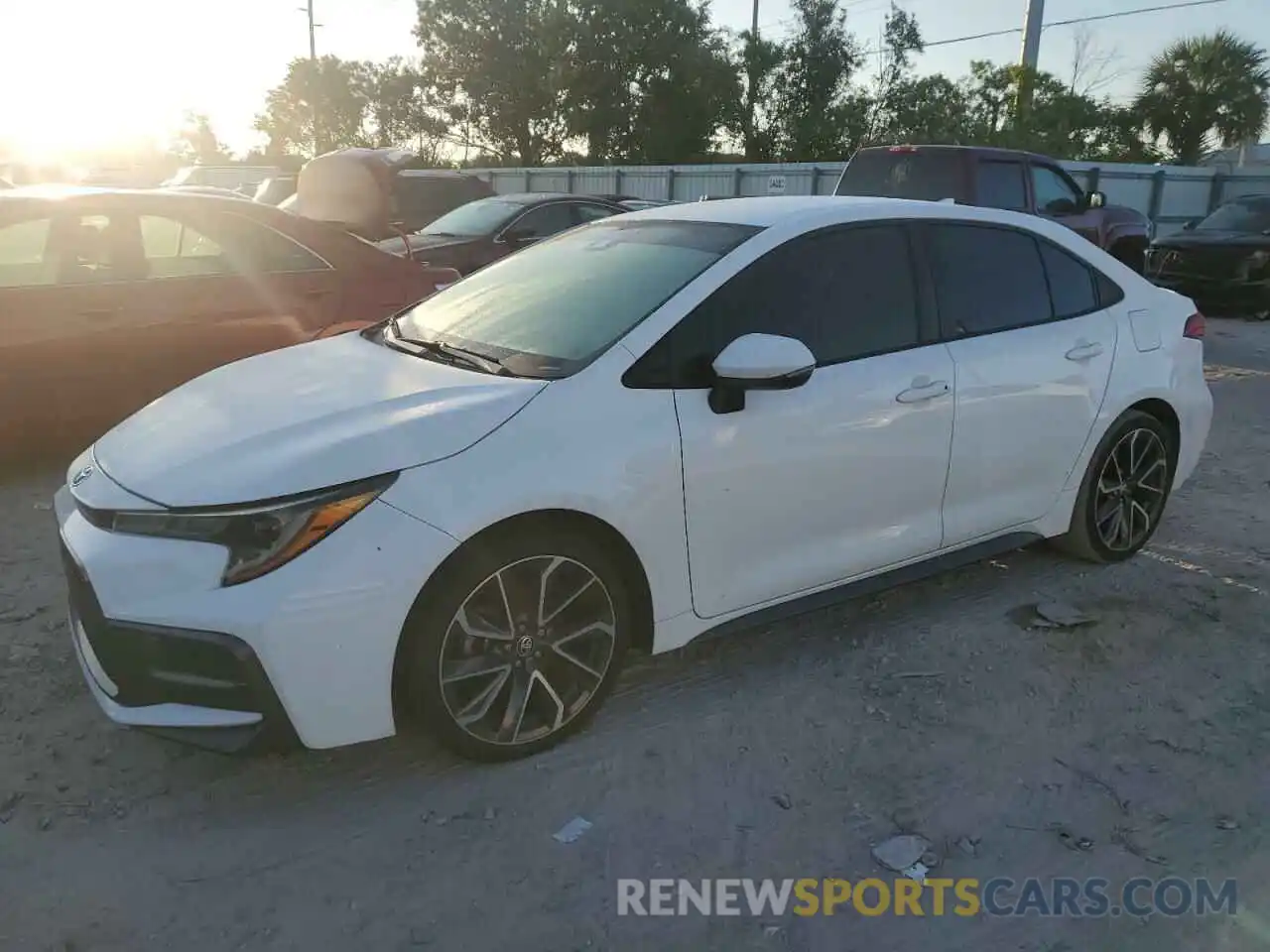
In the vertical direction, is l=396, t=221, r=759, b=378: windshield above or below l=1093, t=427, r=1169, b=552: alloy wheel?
above

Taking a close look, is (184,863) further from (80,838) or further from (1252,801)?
(1252,801)

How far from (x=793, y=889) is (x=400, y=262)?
4.68 metres

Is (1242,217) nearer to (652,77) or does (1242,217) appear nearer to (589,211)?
(589,211)

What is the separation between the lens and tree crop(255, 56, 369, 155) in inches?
1914

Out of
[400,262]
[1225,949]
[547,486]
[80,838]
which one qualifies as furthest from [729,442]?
[400,262]

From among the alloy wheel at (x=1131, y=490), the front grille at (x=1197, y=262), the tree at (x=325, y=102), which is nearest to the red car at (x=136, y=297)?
the alloy wheel at (x=1131, y=490)

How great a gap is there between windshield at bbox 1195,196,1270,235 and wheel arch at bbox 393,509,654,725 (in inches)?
544

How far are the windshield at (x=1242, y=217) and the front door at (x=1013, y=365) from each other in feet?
38.4

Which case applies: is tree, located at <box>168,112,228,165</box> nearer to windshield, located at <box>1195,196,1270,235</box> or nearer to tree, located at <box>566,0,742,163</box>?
tree, located at <box>566,0,742,163</box>

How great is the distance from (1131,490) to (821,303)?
77.7 inches

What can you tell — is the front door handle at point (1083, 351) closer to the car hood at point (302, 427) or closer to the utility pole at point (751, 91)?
the car hood at point (302, 427)

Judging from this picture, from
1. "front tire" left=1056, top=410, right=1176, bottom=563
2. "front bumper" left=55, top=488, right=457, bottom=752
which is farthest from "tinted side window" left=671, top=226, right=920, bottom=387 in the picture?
"front tire" left=1056, top=410, right=1176, bottom=563

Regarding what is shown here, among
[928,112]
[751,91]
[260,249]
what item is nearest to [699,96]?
[751,91]

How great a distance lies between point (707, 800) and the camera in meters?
2.92
